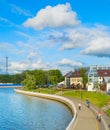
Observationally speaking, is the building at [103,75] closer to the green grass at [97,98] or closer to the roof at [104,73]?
the roof at [104,73]

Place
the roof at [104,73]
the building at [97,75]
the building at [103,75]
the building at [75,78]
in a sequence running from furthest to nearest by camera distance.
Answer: the building at [75,78] → the roof at [104,73] → the building at [97,75] → the building at [103,75]

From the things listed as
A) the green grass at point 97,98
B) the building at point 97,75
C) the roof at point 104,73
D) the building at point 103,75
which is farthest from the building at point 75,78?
the green grass at point 97,98

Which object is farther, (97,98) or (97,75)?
(97,75)

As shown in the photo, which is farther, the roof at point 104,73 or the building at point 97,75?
the roof at point 104,73

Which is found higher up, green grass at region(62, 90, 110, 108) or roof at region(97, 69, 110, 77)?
roof at region(97, 69, 110, 77)

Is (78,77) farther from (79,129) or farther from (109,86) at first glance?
(79,129)

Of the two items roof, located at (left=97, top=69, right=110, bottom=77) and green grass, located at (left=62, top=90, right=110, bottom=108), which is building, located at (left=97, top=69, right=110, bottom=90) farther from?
green grass, located at (left=62, top=90, right=110, bottom=108)

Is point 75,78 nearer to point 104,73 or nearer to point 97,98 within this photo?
point 104,73

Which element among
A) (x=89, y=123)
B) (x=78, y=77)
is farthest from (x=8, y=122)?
(x=78, y=77)

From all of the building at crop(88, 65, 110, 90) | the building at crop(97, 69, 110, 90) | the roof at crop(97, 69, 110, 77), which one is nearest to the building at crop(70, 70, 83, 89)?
the roof at crop(97, 69, 110, 77)

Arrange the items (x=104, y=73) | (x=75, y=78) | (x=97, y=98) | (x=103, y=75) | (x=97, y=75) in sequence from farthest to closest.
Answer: (x=75, y=78) → (x=104, y=73) → (x=103, y=75) → (x=97, y=75) → (x=97, y=98)

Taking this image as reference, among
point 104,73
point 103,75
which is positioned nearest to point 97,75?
point 103,75

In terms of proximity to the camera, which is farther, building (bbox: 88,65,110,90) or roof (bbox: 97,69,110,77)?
roof (bbox: 97,69,110,77)

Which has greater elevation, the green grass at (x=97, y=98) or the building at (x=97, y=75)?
the building at (x=97, y=75)
